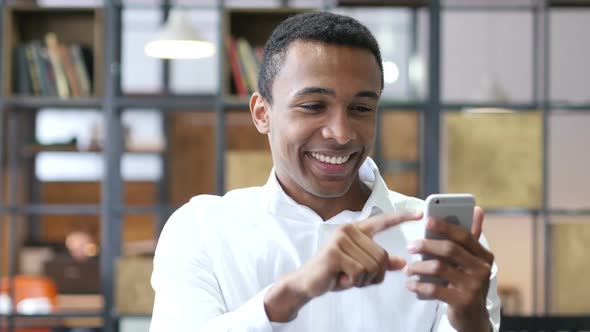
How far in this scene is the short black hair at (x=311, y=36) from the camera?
1385 millimetres

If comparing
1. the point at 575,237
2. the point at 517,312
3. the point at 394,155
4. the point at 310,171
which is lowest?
the point at 517,312

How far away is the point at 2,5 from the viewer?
4.40m

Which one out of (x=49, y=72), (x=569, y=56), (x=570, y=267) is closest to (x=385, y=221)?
(x=570, y=267)

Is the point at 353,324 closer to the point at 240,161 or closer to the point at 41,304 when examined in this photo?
the point at 240,161

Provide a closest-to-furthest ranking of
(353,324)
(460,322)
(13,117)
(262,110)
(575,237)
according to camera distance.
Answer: (460,322)
(353,324)
(262,110)
(575,237)
(13,117)

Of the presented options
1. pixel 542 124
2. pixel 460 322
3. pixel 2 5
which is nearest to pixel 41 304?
pixel 2 5

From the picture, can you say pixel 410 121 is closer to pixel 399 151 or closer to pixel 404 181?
pixel 399 151

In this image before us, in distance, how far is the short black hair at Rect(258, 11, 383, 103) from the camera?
4.54ft

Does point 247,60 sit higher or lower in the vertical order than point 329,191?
higher

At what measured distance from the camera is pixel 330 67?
4.42 ft

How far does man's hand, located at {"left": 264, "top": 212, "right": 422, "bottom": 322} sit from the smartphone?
23mm

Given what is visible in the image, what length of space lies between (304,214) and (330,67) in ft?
0.85

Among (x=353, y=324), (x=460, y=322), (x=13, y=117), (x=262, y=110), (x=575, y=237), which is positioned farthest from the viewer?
(x=13, y=117)

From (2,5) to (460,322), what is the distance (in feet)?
12.3
